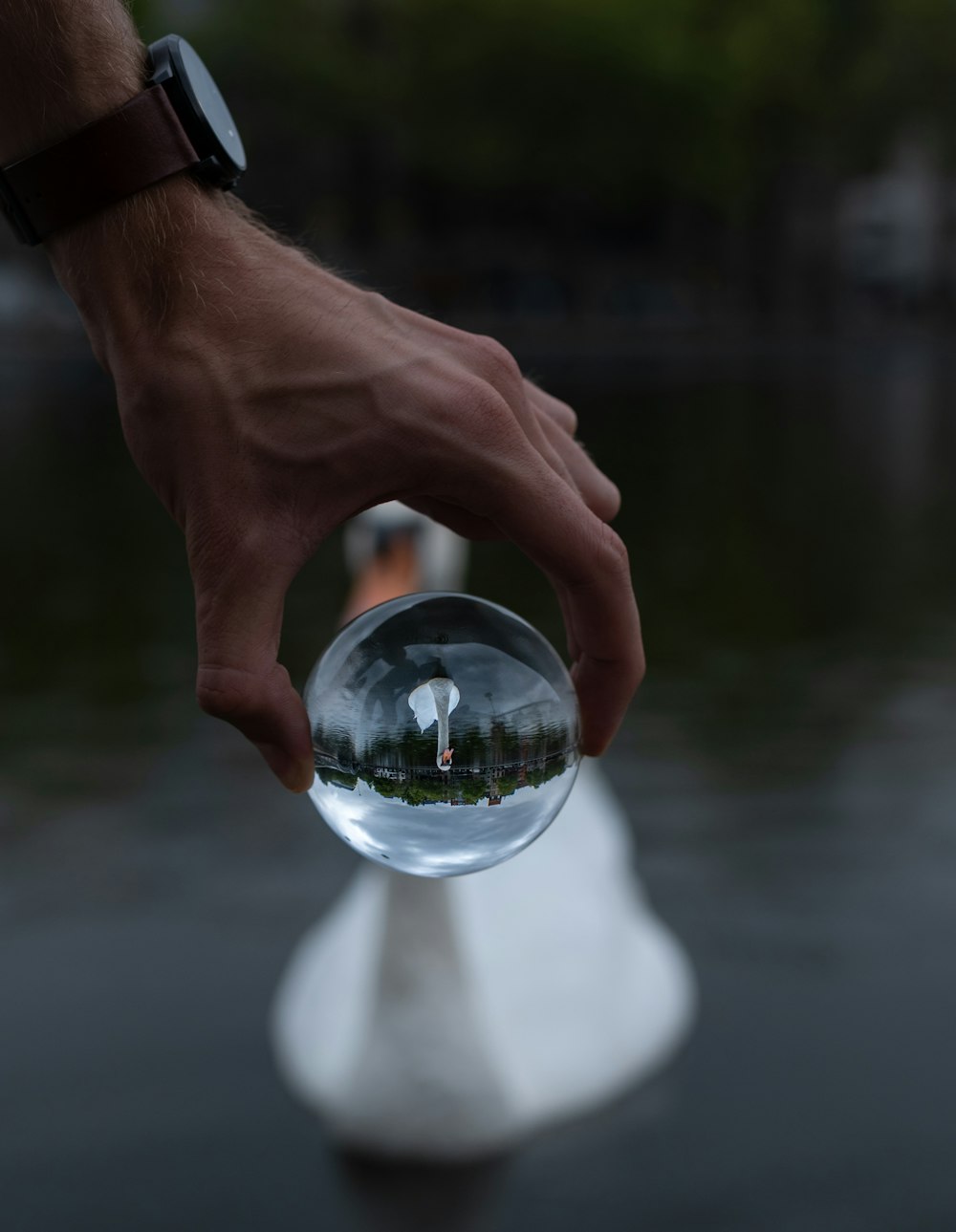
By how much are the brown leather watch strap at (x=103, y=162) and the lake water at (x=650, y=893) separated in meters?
7.11

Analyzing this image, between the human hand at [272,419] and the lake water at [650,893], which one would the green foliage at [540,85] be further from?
the human hand at [272,419]

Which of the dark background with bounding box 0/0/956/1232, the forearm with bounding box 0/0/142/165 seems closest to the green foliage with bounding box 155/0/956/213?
the dark background with bounding box 0/0/956/1232

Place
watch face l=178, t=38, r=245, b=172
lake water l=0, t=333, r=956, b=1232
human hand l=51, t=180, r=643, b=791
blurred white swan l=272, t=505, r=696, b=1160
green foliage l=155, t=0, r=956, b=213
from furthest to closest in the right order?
green foliage l=155, t=0, r=956, b=213 < lake water l=0, t=333, r=956, b=1232 < blurred white swan l=272, t=505, r=696, b=1160 < watch face l=178, t=38, r=245, b=172 < human hand l=51, t=180, r=643, b=791

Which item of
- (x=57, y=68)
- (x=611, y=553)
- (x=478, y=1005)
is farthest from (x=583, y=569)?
(x=478, y=1005)

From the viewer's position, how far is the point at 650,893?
11.8 metres

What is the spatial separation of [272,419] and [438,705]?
434mm

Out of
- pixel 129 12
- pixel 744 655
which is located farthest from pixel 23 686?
pixel 129 12

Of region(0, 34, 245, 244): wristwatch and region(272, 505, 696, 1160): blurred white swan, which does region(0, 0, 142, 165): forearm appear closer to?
region(0, 34, 245, 244): wristwatch

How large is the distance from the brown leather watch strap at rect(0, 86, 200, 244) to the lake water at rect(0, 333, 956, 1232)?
7114mm

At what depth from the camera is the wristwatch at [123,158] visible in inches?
69.5

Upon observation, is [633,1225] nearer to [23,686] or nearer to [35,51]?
[35,51]

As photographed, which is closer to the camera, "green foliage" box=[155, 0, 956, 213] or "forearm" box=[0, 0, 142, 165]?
"forearm" box=[0, 0, 142, 165]

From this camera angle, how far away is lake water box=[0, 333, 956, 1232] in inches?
338

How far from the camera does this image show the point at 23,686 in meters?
16.9
